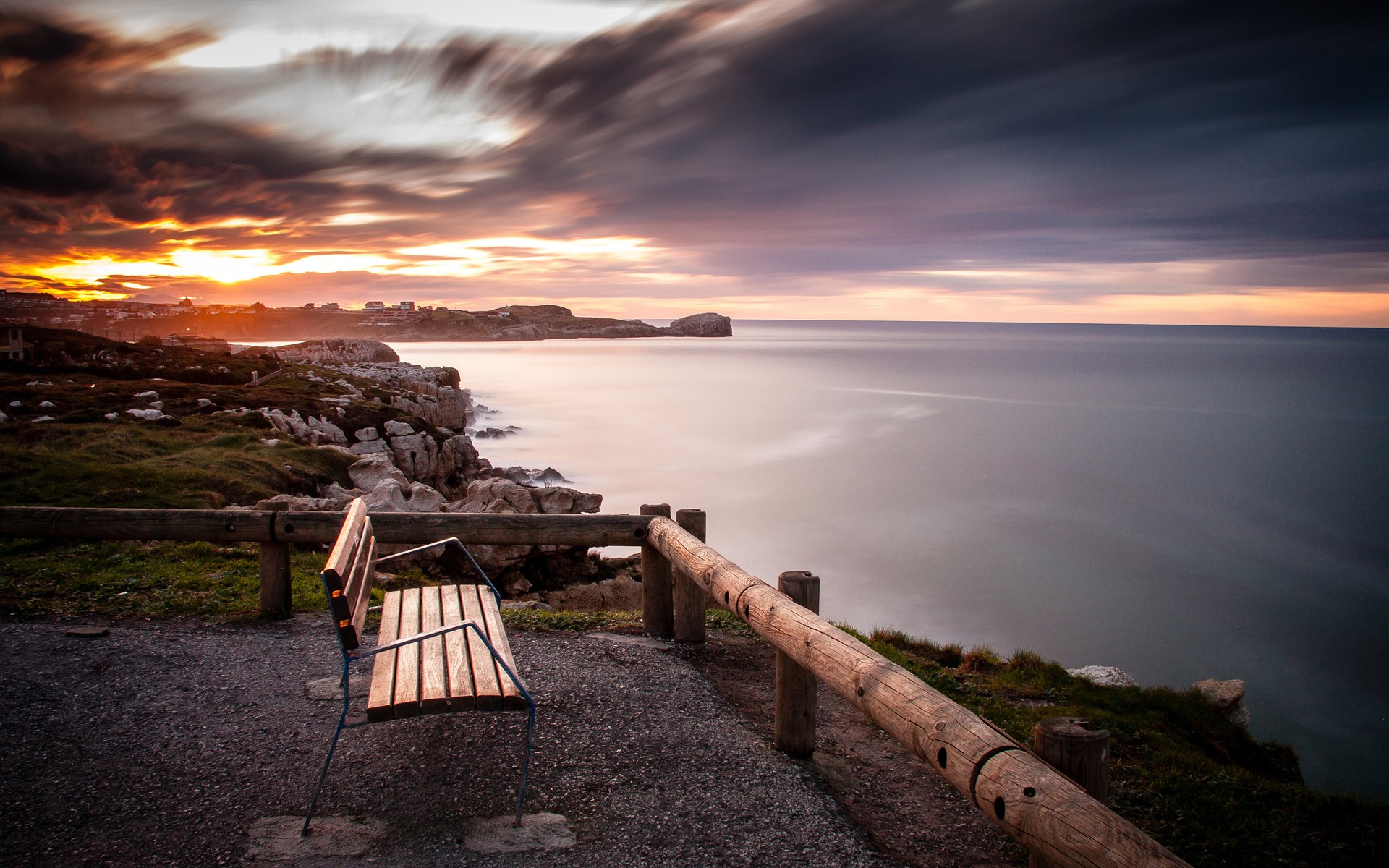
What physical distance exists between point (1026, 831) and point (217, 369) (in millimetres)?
37008

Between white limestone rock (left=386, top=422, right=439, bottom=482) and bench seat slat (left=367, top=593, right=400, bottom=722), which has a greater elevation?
bench seat slat (left=367, top=593, right=400, bottom=722)

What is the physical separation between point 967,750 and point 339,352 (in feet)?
250

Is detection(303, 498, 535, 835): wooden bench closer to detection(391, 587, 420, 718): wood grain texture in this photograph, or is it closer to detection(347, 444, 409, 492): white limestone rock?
detection(391, 587, 420, 718): wood grain texture

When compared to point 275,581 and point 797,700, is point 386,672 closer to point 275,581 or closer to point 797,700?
point 797,700

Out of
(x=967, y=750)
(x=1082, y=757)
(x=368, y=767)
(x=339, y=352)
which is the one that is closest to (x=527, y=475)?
(x=368, y=767)

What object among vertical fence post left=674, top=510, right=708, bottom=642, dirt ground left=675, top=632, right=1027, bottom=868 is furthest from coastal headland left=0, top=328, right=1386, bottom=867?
vertical fence post left=674, top=510, right=708, bottom=642

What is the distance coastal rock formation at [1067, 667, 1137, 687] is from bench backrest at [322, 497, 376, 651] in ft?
26.2

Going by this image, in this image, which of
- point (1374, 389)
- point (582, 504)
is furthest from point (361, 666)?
point (1374, 389)

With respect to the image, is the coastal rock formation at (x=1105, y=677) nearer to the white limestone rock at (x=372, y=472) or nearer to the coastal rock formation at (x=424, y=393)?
the white limestone rock at (x=372, y=472)

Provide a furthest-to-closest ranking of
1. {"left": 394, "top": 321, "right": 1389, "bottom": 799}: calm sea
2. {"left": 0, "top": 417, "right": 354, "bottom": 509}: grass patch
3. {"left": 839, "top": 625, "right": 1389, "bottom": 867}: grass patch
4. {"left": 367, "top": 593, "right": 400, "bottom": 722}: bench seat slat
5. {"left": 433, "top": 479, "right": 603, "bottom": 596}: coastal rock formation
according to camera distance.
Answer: {"left": 394, "top": 321, "right": 1389, "bottom": 799}: calm sea → {"left": 433, "top": 479, "right": 603, "bottom": 596}: coastal rock formation → {"left": 0, "top": 417, "right": 354, "bottom": 509}: grass patch → {"left": 839, "top": 625, "right": 1389, "bottom": 867}: grass patch → {"left": 367, "top": 593, "right": 400, "bottom": 722}: bench seat slat

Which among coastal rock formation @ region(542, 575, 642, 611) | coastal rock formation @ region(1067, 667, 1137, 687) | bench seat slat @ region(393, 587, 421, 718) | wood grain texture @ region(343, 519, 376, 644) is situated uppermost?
wood grain texture @ region(343, 519, 376, 644)

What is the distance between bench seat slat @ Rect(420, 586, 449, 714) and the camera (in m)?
3.51

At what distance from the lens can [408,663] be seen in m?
4.01

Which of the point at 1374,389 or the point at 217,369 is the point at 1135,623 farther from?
the point at 1374,389
